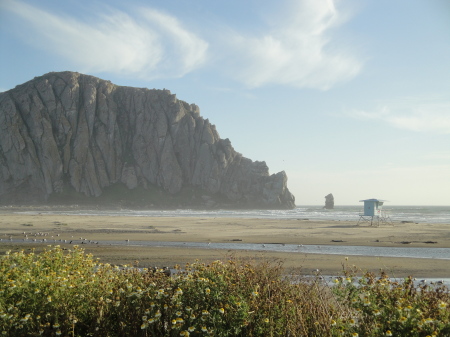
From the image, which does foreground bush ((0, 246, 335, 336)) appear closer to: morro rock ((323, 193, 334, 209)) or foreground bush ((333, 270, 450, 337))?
foreground bush ((333, 270, 450, 337))

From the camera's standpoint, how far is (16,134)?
147750 mm

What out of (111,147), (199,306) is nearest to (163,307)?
(199,306)

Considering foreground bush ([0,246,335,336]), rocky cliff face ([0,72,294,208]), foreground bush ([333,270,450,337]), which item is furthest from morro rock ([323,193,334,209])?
foreground bush ([333,270,450,337])

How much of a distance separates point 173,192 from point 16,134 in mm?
61293

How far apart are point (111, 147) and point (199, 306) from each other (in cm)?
16377

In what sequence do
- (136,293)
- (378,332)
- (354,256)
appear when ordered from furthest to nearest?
(354,256) < (136,293) < (378,332)

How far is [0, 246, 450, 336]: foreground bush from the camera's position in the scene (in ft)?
18.9

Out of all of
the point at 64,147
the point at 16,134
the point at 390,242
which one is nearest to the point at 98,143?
the point at 64,147

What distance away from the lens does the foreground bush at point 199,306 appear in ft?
18.9

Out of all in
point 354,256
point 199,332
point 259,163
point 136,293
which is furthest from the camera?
point 259,163

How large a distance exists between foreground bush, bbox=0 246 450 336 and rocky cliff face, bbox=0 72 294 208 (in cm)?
14734

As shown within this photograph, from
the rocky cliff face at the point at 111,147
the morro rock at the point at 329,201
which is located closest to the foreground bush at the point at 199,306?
the rocky cliff face at the point at 111,147

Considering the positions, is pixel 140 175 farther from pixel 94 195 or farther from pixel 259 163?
pixel 259 163

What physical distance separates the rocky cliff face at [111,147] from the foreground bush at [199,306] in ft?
483
